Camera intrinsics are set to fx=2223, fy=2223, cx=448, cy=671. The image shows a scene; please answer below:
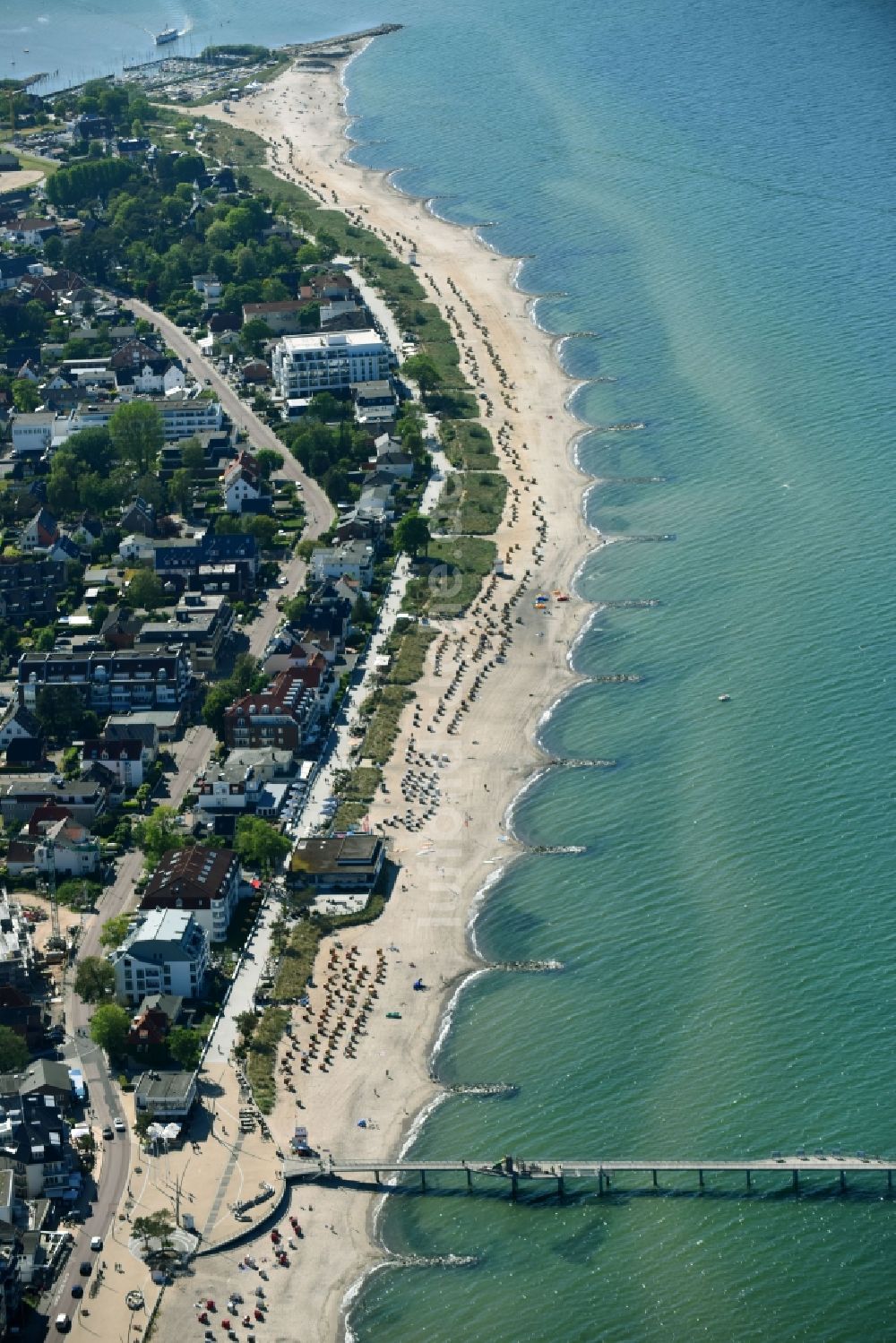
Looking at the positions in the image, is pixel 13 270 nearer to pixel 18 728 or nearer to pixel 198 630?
pixel 198 630

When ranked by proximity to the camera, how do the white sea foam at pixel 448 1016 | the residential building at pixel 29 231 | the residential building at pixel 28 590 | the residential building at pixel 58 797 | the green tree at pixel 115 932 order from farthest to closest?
the residential building at pixel 29 231 < the residential building at pixel 28 590 < the residential building at pixel 58 797 < the green tree at pixel 115 932 < the white sea foam at pixel 448 1016

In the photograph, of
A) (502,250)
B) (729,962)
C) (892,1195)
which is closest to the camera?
(892,1195)

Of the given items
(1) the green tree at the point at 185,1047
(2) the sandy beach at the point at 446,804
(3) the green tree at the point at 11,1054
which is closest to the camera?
(2) the sandy beach at the point at 446,804

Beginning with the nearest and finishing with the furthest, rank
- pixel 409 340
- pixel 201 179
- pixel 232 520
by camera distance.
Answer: pixel 232 520 < pixel 409 340 < pixel 201 179

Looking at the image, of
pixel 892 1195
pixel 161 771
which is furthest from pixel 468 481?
pixel 892 1195

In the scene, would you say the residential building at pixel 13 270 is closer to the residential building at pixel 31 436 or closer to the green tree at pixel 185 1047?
the residential building at pixel 31 436

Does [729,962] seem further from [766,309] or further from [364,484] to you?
[766,309]

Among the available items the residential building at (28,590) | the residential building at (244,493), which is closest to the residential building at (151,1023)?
the residential building at (28,590)
